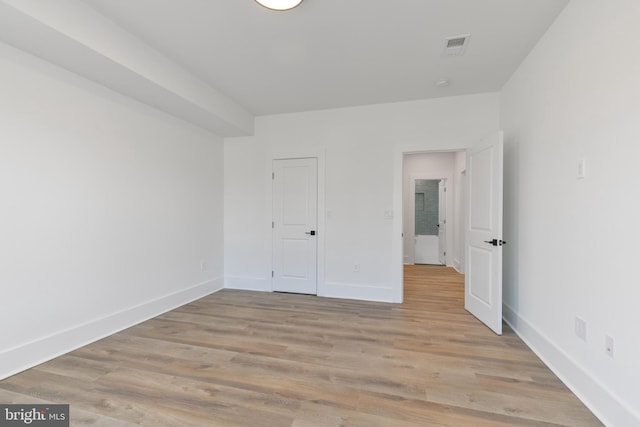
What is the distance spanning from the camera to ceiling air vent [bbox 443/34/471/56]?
249 centimetres

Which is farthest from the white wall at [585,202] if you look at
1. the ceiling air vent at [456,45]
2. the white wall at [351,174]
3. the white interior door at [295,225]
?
the white interior door at [295,225]

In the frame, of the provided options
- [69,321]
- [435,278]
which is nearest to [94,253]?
[69,321]

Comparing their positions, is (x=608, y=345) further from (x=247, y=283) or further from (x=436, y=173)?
(x=436, y=173)

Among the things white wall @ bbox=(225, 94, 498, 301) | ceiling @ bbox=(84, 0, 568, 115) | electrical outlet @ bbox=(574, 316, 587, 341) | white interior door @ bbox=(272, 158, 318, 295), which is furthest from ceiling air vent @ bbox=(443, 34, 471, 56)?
electrical outlet @ bbox=(574, 316, 587, 341)

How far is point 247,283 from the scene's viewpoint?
462 centimetres

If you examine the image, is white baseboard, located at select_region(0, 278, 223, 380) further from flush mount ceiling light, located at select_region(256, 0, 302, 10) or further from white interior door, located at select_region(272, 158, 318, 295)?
flush mount ceiling light, located at select_region(256, 0, 302, 10)

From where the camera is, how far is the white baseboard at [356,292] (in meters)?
3.99

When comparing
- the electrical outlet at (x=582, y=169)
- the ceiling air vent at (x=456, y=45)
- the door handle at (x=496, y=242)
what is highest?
the ceiling air vent at (x=456, y=45)

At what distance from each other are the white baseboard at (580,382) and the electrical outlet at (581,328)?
0.20 metres

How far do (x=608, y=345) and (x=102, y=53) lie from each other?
3884 mm

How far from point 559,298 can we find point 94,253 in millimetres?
3950

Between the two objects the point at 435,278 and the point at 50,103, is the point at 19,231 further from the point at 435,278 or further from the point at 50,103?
the point at 435,278

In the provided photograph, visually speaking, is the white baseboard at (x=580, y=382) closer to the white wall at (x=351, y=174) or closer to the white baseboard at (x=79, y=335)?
the white wall at (x=351, y=174)

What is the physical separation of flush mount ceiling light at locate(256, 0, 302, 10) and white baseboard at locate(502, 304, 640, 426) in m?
3.02
